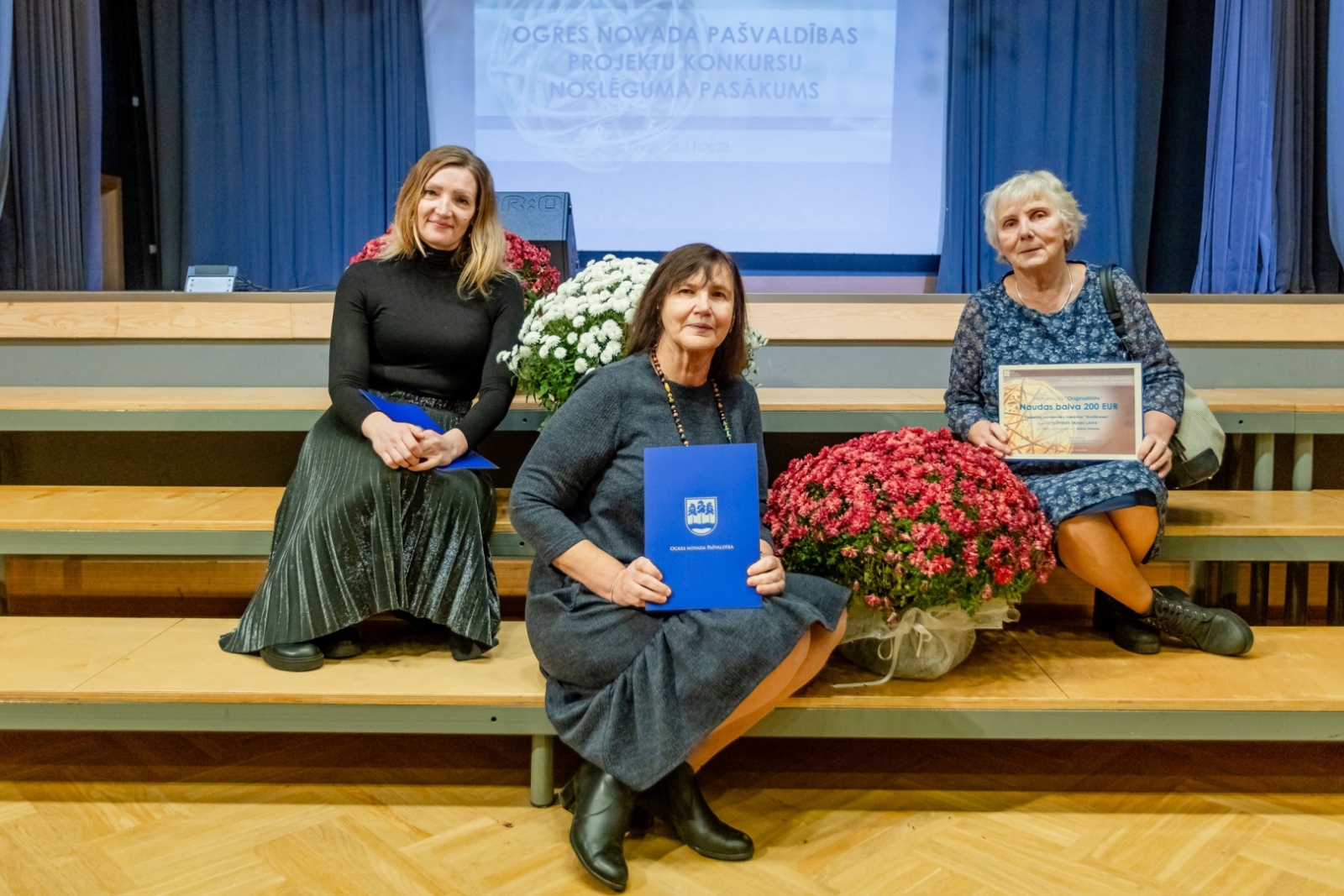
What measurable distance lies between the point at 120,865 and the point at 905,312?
2.35 m

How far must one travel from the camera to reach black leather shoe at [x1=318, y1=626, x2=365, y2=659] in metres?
1.81

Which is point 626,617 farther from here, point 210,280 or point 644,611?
point 210,280

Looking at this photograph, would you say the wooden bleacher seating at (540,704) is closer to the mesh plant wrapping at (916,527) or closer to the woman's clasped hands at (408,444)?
the mesh plant wrapping at (916,527)

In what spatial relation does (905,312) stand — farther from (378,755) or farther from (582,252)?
(582,252)

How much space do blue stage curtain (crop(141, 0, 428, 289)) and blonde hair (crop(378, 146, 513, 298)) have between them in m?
3.13

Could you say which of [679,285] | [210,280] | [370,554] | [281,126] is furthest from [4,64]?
[679,285]

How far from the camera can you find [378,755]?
1884 millimetres

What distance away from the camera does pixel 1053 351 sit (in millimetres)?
1974

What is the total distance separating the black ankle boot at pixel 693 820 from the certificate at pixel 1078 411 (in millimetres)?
904

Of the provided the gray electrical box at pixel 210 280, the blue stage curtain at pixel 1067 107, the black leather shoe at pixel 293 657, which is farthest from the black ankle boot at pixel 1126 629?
the gray electrical box at pixel 210 280

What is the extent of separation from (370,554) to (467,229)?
723 millimetres

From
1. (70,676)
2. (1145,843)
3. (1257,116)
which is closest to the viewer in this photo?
(1145,843)

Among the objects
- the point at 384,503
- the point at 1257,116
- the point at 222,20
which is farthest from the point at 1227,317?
the point at 222,20

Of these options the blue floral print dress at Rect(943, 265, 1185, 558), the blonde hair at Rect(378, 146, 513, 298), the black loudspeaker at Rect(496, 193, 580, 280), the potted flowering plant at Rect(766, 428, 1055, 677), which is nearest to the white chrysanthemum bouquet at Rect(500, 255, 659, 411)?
the blonde hair at Rect(378, 146, 513, 298)
